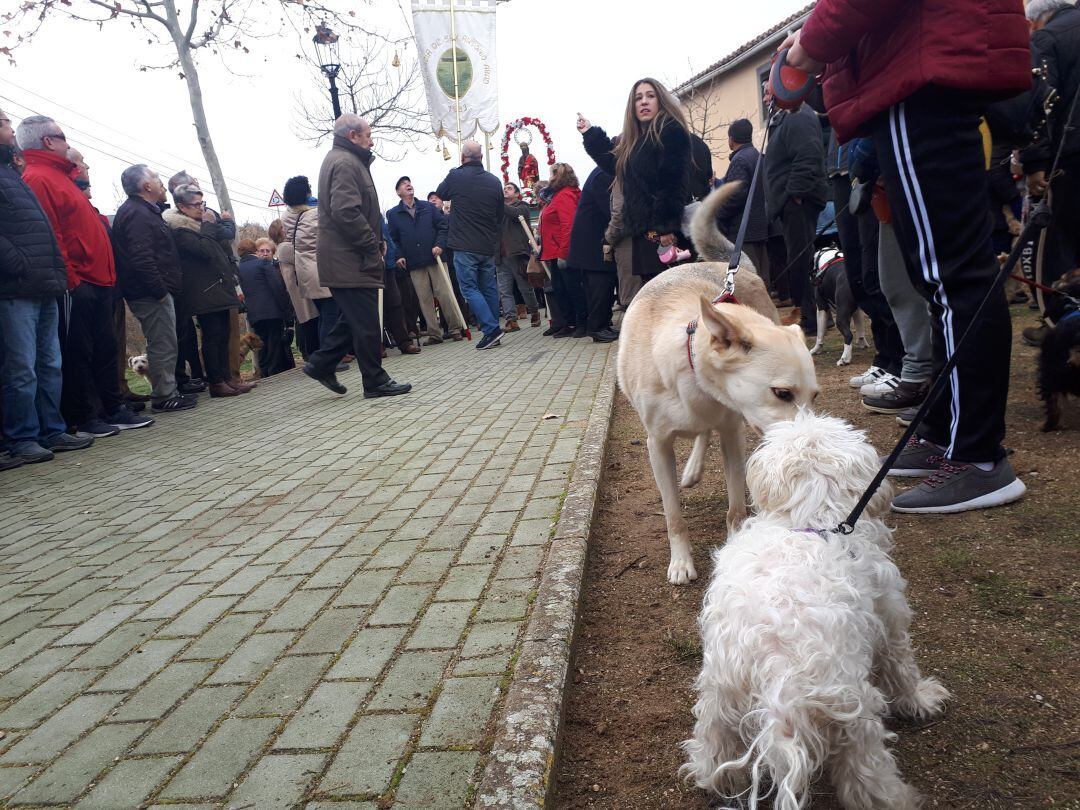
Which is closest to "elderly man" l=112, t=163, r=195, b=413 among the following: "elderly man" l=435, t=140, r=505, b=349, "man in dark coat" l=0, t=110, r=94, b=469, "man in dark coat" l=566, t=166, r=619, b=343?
"man in dark coat" l=0, t=110, r=94, b=469

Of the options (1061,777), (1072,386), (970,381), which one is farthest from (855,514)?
(1072,386)

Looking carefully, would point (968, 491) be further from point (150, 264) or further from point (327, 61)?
point (327, 61)

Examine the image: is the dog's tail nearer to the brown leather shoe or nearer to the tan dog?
the tan dog

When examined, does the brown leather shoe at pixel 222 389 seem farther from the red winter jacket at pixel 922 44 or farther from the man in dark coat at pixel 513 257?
the red winter jacket at pixel 922 44

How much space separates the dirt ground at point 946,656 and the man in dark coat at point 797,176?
4.26m

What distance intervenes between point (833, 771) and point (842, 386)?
4.85 m

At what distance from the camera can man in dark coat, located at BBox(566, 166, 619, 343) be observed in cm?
952

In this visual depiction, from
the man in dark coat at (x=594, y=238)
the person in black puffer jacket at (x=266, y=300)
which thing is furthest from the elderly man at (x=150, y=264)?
the man in dark coat at (x=594, y=238)

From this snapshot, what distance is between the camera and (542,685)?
212 centimetres

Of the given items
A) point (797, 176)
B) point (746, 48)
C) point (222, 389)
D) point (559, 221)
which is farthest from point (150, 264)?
point (746, 48)

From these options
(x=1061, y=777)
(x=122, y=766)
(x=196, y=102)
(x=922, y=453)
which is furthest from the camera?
(x=196, y=102)

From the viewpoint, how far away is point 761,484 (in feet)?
5.70

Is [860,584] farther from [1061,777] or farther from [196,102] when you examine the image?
[196,102]

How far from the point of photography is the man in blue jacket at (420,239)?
12.7 meters
